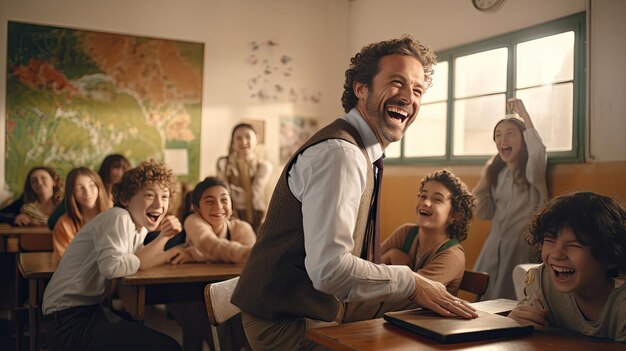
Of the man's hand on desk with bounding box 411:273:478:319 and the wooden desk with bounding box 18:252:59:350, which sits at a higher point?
the man's hand on desk with bounding box 411:273:478:319

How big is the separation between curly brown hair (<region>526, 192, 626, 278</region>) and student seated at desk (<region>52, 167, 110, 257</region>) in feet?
9.08

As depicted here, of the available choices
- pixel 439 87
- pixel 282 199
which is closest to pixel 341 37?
pixel 439 87

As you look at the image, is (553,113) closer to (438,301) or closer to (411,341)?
(438,301)

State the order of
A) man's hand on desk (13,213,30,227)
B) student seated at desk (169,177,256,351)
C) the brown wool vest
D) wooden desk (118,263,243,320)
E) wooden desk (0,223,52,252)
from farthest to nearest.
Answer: man's hand on desk (13,213,30,227) → wooden desk (0,223,52,252) → student seated at desk (169,177,256,351) → wooden desk (118,263,243,320) → the brown wool vest

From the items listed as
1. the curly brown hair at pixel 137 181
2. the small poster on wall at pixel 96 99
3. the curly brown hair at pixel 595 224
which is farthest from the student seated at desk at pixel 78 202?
the curly brown hair at pixel 595 224

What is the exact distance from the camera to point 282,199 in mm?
1731

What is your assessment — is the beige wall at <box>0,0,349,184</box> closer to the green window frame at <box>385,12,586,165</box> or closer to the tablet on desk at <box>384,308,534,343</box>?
the green window frame at <box>385,12,586,165</box>

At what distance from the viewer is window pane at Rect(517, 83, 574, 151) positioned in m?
4.13

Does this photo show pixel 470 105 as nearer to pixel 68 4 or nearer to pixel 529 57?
pixel 529 57

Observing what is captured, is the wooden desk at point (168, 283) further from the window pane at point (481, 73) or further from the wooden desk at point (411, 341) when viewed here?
the window pane at point (481, 73)

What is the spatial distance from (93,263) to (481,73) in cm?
353

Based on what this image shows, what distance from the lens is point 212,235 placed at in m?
3.08

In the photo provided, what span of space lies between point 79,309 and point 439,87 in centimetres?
386

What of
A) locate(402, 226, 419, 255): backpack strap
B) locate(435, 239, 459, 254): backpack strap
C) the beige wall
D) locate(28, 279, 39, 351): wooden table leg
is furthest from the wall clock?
locate(28, 279, 39, 351): wooden table leg
